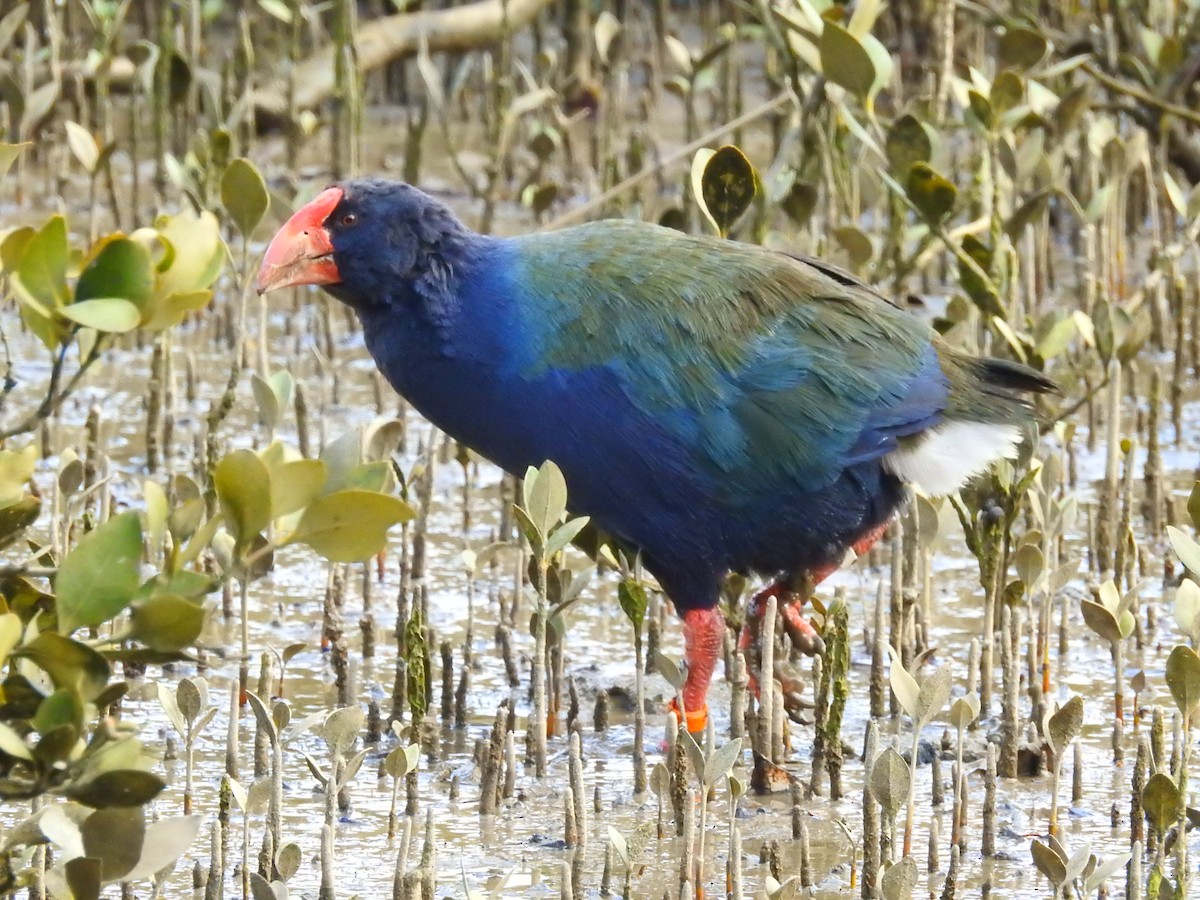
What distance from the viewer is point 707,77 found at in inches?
287

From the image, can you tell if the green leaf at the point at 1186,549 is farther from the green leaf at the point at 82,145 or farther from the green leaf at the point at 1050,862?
the green leaf at the point at 82,145

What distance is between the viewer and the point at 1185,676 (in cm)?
293

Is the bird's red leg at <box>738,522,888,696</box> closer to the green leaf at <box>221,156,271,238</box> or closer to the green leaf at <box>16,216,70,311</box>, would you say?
the green leaf at <box>221,156,271,238</box>

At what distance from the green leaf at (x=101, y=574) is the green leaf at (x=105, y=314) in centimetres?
20

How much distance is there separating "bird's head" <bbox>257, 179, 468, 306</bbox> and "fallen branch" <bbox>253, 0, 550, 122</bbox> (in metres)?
4.47

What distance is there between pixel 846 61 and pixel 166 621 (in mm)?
2795

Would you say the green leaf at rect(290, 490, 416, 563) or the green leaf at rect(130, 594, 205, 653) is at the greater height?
the green leaf at rect(290, 490, 416, 563)

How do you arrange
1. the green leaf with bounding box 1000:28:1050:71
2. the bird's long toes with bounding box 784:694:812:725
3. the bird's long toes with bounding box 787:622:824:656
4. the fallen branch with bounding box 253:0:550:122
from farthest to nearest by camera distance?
the fallen branch with bounding box 253:0:550:122 < the green leaf with bounding box 1000:28:1050:71 < the bird's long toes with bounding box 787:622:824:656 < the bird's long toes with bounding box 784:694:812:725

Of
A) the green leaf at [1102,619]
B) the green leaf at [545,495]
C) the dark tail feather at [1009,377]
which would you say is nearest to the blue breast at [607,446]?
the green leaf at [545,495]

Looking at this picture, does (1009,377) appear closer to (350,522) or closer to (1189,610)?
(1189,610)

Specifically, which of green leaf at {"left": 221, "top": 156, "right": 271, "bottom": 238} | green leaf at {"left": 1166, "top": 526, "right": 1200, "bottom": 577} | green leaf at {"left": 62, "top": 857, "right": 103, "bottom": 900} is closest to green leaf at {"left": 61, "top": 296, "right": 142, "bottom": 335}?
green leaf at {"left": 62, "top": 857, "right": 103, "bottom": 900}

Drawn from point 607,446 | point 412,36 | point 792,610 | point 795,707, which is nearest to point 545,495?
point 607,446

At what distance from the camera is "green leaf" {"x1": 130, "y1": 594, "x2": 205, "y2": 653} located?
1.95m

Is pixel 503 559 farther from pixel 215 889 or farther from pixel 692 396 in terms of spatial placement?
pixel 215 889
